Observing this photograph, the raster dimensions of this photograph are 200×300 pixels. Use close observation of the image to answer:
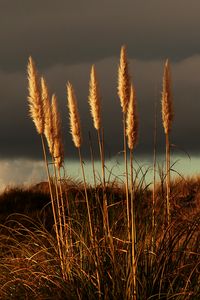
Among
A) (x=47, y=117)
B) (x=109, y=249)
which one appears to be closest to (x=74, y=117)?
(x=47, y=117)

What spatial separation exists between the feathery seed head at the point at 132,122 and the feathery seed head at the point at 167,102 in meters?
0.45

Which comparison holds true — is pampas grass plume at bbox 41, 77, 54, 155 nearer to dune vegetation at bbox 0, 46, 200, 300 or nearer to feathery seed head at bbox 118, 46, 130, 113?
dune vegetation at bbox 0, 46, 200, 300

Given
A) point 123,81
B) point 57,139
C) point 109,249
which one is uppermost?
point 123,81

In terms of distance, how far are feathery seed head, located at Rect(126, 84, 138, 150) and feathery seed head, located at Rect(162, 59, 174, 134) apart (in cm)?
45

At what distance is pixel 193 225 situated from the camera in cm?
613

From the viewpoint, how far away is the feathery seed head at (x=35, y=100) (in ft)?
17.7

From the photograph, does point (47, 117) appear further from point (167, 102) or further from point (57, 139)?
point (167, 102)

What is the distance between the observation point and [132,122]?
17.0 feet

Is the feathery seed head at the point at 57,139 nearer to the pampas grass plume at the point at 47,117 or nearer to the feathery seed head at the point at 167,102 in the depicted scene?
the pampas grass plume at the point at 47,117

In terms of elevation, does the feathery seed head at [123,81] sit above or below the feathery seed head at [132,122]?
above

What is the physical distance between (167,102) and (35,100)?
113 centimetres

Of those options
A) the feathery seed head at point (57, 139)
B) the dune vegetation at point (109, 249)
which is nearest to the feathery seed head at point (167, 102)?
the dune vegetation at point (109, 249)

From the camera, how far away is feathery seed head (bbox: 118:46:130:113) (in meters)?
5.19

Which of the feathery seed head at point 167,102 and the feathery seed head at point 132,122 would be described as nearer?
the feathery seed head at point 132,122
